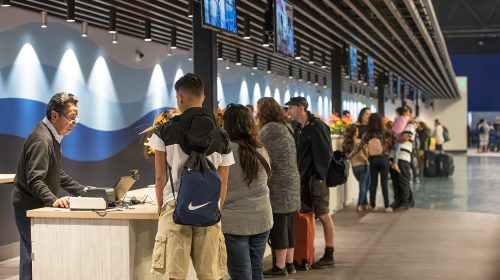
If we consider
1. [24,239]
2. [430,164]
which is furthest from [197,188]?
[430,164]

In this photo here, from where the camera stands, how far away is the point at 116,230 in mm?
4246

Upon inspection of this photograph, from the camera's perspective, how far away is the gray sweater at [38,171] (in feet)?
13.9

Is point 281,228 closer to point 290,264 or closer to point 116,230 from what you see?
point 290,264

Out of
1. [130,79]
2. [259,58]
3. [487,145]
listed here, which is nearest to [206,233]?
[130,79]

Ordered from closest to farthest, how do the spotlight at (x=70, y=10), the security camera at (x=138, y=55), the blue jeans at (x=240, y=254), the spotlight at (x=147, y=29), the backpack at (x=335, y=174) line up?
the blue jeans at (x=240, y=254)
the backpack at (x=335, y=174)
the spotlight at (x=70, y=10)
the spotlight at (x=147, y=29)
the security camera at (x=138, y=55)

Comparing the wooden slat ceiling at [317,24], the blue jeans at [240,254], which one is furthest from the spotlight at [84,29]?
the blue jeans at [240,254]

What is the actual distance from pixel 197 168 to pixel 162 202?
300 millimetres

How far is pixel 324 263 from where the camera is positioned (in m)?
6.77

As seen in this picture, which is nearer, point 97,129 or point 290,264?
point 290,264

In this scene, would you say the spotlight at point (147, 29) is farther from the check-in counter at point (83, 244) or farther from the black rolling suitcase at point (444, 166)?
the black rolling suitcase at point (444, 166)

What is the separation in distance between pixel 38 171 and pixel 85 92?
18.7 ft

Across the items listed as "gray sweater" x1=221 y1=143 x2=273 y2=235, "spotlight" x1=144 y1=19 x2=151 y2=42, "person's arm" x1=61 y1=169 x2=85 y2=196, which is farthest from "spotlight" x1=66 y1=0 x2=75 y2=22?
"gray sweater" x1=221 y1=143 x2=273 y2=235

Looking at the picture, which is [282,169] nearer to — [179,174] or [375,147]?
[179,174]

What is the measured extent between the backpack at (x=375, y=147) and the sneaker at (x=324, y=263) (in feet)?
12.4
